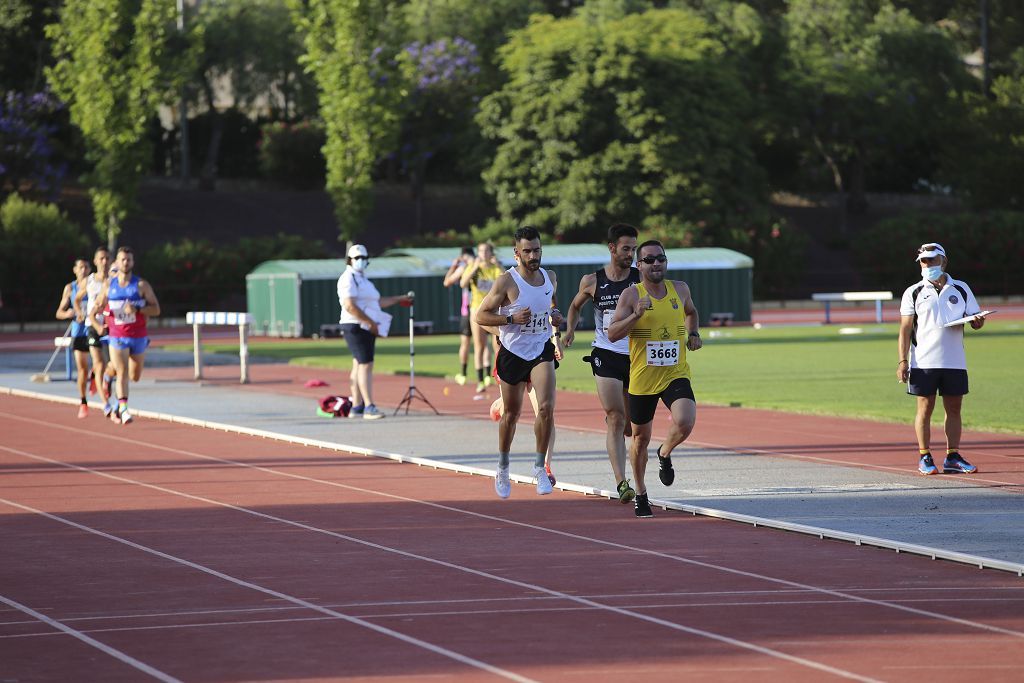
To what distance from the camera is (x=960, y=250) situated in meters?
59.7

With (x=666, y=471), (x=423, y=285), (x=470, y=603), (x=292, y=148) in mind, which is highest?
(x=292, y=148)

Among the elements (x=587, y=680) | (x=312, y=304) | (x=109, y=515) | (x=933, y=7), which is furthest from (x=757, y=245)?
(x=587, y=680)

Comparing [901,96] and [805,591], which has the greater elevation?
[901,96]

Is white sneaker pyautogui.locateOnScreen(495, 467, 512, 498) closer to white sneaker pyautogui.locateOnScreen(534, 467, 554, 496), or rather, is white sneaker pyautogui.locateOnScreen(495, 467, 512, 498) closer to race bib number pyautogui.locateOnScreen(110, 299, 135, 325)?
white sneaker pyautogui.locateOnScreen(534, 467, 554, 496)

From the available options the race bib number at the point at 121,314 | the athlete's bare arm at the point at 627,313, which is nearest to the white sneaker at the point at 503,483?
the athlete's bare arm at the point at 627,313

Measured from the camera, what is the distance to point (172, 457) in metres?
16.3

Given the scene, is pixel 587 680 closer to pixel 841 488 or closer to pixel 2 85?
pixel 841 488

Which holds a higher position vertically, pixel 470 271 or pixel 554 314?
pixel 470 271

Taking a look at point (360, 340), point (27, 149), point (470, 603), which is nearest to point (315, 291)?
point (27, 149)

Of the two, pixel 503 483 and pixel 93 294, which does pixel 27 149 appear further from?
pixel 503 483

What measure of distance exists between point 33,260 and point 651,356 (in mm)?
40153

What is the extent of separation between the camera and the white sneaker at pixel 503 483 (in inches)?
510

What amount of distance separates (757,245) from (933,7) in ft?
98.9

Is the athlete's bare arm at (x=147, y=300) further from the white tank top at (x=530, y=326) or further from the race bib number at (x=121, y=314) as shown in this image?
the white tank top at (x=530, y=326)
